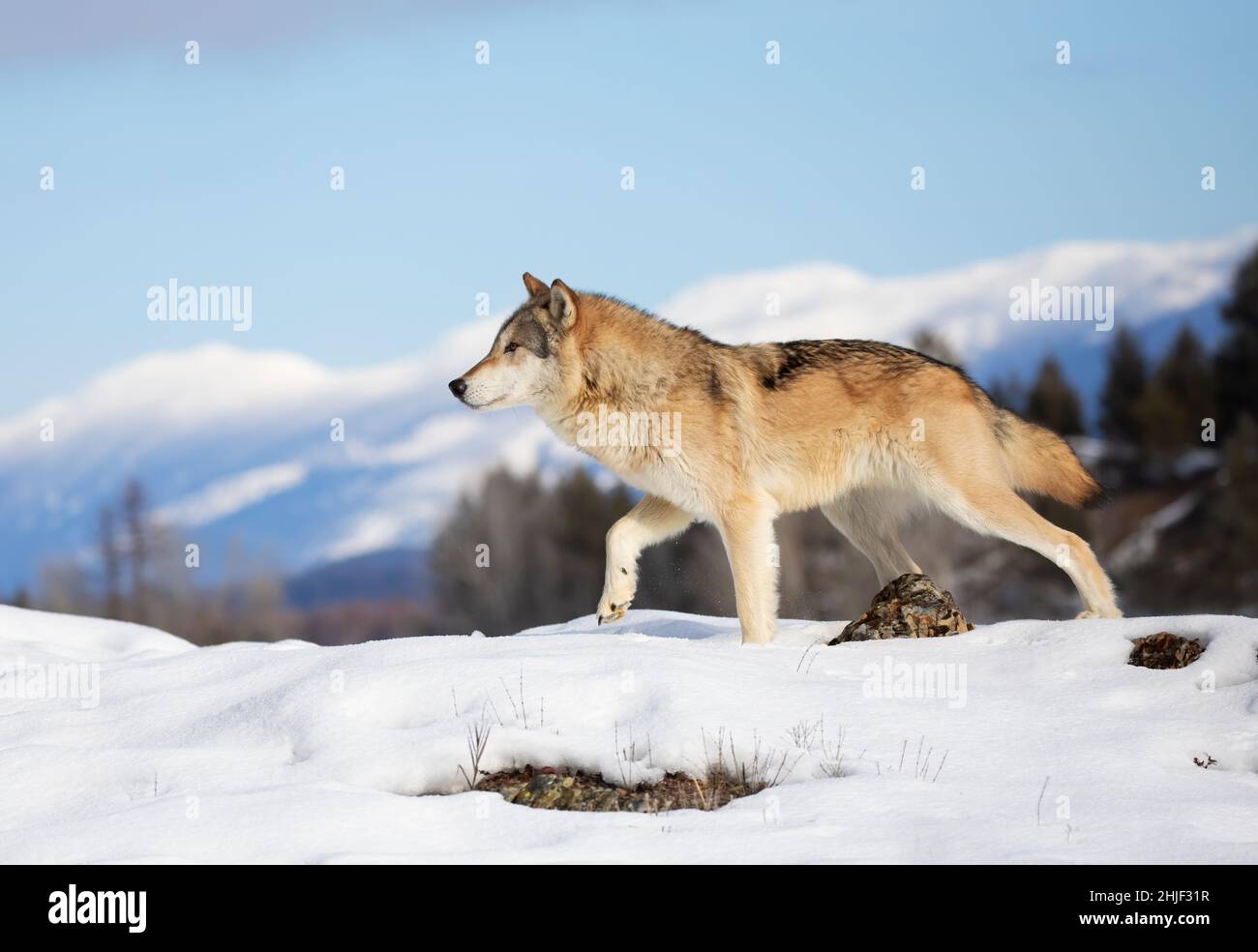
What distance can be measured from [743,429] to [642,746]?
3.50 m

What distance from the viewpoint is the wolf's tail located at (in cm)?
1049

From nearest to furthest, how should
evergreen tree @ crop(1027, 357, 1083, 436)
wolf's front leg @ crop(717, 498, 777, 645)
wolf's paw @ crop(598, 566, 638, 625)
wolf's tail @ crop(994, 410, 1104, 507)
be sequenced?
wolf's front leg @ crop(717, 498, 777, 645)
wolf's paw @ crop(598, 566, 638, 625)
wolf's tail @ crop(994, 410, 1104, 507)
evergreen tree @ crop(1027, 357, 1083, 436)

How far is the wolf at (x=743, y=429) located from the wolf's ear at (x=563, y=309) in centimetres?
1

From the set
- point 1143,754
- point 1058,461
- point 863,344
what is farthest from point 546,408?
point 1143,754

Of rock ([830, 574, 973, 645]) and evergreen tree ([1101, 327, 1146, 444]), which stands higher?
evergreen tree ([1101, 327, 1146, 444])

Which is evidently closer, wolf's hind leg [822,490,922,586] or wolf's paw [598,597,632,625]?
wolf's paw [598,597,632,625]

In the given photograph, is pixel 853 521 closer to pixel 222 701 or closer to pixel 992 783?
pixel 992 783

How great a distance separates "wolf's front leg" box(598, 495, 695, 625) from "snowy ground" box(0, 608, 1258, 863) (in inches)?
13.0

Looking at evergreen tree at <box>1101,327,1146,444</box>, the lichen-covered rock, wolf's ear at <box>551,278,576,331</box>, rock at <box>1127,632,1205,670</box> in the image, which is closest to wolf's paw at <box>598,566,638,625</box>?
wolf's ear at <box>551,278,576,331</box>

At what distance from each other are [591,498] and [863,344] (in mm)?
76502

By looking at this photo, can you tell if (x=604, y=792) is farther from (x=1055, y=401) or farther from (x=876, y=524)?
(x=1055, y=401)

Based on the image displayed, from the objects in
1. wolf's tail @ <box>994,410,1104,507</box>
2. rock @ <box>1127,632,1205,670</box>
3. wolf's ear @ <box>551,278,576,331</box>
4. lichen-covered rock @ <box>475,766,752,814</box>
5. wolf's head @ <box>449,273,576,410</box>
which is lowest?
lichen-covered rock @ <box>475,766,752,814</box>

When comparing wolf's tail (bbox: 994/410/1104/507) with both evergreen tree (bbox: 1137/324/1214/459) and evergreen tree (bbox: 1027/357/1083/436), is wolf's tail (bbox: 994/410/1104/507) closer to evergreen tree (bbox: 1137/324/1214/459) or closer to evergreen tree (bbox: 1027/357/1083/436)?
evergreen tree (bbox: 1137/324/1214/459)

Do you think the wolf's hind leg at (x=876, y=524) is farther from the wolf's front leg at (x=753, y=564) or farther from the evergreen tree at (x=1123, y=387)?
the evergreen tree at (x=1123, y=387)
